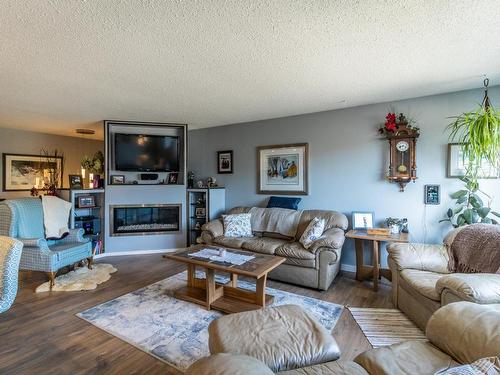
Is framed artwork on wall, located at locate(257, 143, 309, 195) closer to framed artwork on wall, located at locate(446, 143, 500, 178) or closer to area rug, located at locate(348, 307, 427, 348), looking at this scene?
framed artwork on wall, located at locate(446, 143, 500, 178)

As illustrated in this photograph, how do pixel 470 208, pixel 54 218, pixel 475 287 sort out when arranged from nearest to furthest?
pixel 475 287, pixel 470 208, pixel 54 218

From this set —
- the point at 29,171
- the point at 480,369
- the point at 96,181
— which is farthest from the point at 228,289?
the point at 29,171

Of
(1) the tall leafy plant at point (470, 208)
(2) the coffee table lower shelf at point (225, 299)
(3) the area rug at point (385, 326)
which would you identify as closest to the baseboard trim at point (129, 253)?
(2) the coffee table lower shelf at point (225, 299)

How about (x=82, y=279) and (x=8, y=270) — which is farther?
(x=82, y=279)

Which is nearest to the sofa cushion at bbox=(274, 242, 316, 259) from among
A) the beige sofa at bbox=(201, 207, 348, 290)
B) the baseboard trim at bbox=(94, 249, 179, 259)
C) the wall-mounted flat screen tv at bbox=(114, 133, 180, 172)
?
the beige sofa at bbox=(201, 207, 348, 290)

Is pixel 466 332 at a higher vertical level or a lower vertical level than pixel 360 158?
lower

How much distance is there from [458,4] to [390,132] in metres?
1.96

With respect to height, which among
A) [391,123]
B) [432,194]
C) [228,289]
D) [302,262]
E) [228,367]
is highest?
[391,123]

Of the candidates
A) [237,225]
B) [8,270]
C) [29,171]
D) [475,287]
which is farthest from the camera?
[29,171]

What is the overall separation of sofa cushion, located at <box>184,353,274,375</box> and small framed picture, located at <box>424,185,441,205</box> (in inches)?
126

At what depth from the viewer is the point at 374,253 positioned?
304cm

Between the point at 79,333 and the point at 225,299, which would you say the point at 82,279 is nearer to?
the point at 79,333

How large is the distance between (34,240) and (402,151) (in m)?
4.71

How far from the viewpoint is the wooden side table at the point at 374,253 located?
118 inches
